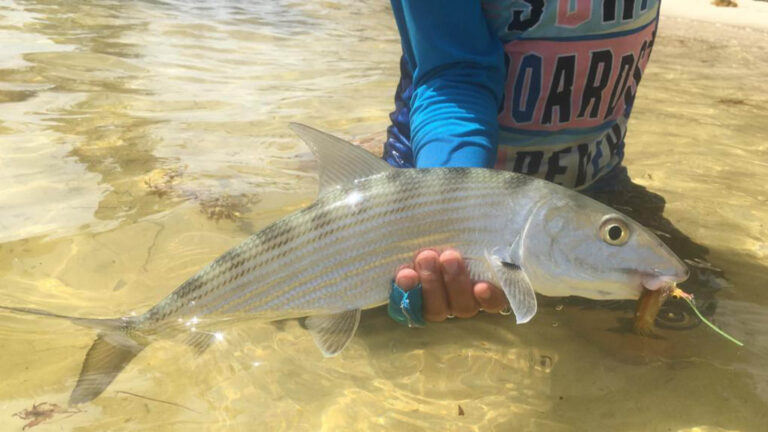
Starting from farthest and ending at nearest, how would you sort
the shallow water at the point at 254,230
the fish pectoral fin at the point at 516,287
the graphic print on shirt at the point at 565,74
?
1. the graphic print on shirt at the point at 565,74
2. the shallow water at the point at 254,230
3. the fish pectoral fin at the point at 516,287

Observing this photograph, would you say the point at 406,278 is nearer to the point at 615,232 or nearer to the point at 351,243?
the point at 351,243

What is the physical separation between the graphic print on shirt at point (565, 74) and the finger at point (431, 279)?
1209mm

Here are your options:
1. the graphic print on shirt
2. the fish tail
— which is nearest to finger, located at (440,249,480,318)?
the fish tail

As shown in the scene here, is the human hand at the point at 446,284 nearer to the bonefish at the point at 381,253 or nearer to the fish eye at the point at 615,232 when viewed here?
the bonefish at the point at 381,253

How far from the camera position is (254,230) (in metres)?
3.08

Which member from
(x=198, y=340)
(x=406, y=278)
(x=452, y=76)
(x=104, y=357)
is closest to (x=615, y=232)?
(x=406, y=278)

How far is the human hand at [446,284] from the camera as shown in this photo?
1761mm

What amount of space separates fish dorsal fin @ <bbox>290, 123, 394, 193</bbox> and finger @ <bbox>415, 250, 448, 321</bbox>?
1.06 feet

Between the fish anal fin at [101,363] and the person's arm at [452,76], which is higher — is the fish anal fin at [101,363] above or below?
below

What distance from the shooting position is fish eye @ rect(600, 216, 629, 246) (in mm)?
1667

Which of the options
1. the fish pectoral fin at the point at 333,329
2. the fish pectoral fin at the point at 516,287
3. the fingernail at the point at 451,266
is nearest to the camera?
the fish pectoral fin at the point at 516,287

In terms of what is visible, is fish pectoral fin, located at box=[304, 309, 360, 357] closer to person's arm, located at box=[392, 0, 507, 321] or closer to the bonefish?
the bonefish

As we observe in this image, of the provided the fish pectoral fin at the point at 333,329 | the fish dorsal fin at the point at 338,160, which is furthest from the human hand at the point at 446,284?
the fish dorsal fin at the point at 338,160

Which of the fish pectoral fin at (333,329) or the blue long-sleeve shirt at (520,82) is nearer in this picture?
the fish pectoral fin at (333,329)
